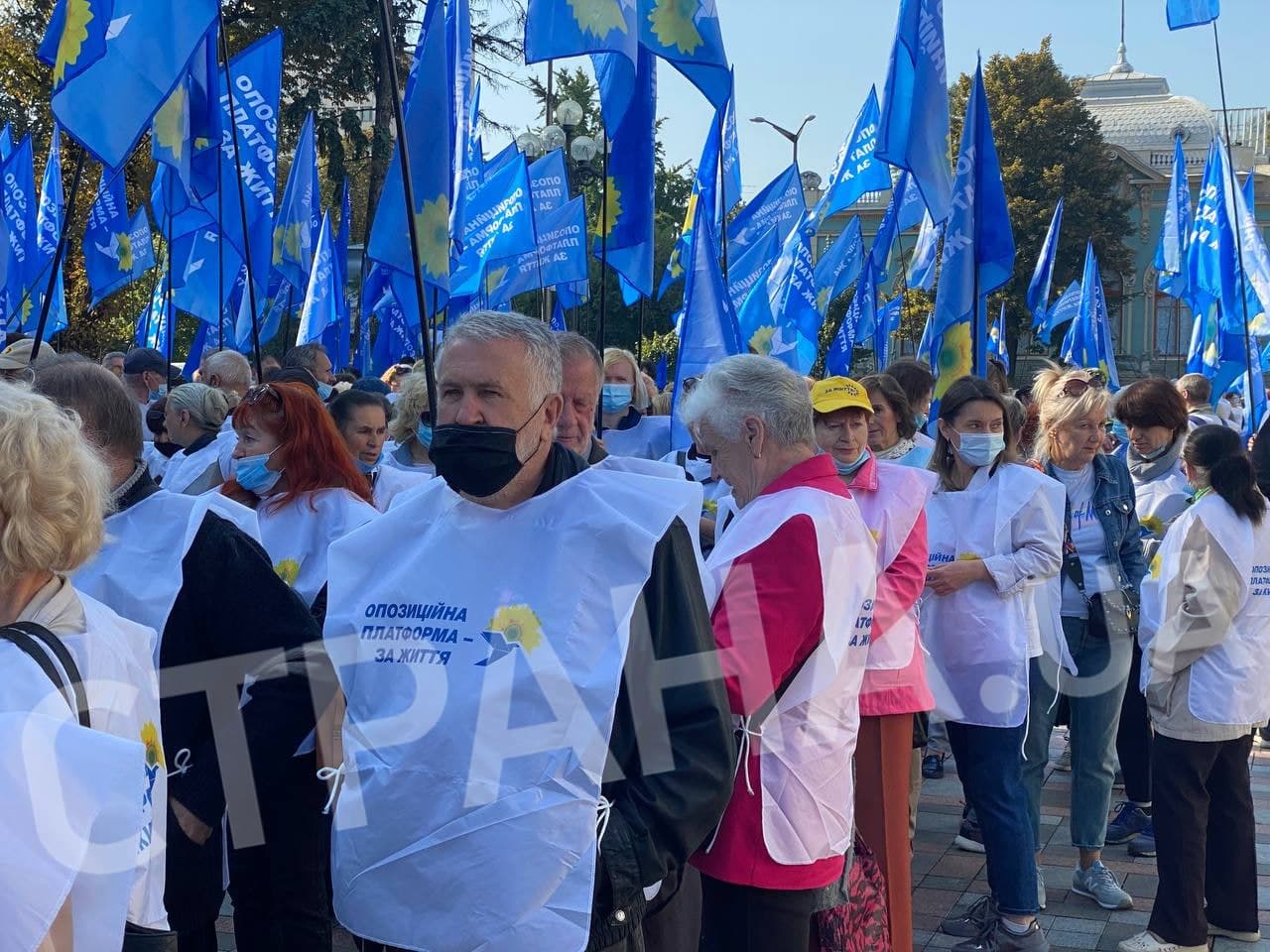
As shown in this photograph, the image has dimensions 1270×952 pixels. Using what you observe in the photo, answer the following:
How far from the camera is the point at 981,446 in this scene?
197 inches

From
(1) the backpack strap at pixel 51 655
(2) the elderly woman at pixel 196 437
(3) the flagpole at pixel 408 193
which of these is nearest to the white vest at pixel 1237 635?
(3) the flagpole at pixel 408 193

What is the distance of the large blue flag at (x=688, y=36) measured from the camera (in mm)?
6766

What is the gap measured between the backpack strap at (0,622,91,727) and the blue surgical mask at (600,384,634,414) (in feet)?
16.9

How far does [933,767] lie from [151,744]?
5.70 meters

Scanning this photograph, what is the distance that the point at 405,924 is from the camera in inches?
96.3

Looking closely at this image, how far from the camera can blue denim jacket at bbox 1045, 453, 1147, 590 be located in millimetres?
5641

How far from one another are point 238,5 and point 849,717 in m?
24.1

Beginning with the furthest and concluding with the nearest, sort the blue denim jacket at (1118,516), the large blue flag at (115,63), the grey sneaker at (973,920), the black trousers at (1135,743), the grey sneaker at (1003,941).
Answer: the black trousers at (1135,743)
the large blue flag at (115,63)
the blue denim jacket at (1118,516)
the grey sneaker at (973,920)
the grey sneaker at (1003,941)

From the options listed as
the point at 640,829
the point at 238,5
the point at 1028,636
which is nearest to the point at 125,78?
the point at 1028,636

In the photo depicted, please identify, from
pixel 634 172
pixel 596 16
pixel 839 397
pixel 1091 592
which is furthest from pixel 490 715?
pixel 634 172

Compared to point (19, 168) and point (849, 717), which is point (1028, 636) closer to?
point (849, 717)

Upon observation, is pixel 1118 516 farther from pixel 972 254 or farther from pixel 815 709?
pixel 815 709

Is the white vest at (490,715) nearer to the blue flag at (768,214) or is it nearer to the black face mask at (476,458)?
the black face mask at (476,458)

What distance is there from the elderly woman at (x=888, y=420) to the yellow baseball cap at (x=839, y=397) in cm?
100
